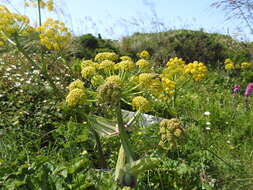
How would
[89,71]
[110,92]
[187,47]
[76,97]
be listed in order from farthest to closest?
[187,47] < [89,71] < [76,97] < [110,92]

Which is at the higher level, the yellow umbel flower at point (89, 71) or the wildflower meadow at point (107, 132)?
the yellow umbel flower at point (89, 71)

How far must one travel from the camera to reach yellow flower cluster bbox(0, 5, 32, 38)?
2.51 meters

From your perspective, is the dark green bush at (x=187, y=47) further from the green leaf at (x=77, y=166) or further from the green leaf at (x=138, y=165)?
the green leaf at (x=138, y=165)

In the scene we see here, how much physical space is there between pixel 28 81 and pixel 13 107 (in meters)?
0.95

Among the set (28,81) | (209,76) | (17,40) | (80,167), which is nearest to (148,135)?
(80,167)

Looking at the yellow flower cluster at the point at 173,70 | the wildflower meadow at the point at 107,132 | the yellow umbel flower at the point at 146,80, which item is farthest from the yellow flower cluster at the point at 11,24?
the yellow flower cluster at the point at 173,70

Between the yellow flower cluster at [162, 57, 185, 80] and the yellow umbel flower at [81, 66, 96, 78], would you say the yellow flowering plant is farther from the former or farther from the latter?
the yellow flower cluster at [162, 57, 185, 80]

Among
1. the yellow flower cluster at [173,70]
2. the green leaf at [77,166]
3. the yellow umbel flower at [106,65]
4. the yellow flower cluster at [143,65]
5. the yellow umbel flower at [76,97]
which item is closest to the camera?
the yellow umbel flower at [76,97]

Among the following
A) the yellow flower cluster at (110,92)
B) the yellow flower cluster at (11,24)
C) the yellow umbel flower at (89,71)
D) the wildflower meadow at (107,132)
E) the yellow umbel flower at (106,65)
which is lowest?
the wildflower meadow at (107,132)

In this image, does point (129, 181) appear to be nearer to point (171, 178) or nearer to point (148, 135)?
point (171, 178)

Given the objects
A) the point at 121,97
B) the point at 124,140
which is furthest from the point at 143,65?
the point at 124,140

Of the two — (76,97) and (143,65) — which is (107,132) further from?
(143,65)

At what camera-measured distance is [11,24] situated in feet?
8.38

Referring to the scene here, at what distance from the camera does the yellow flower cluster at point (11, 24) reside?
2.51 metres
